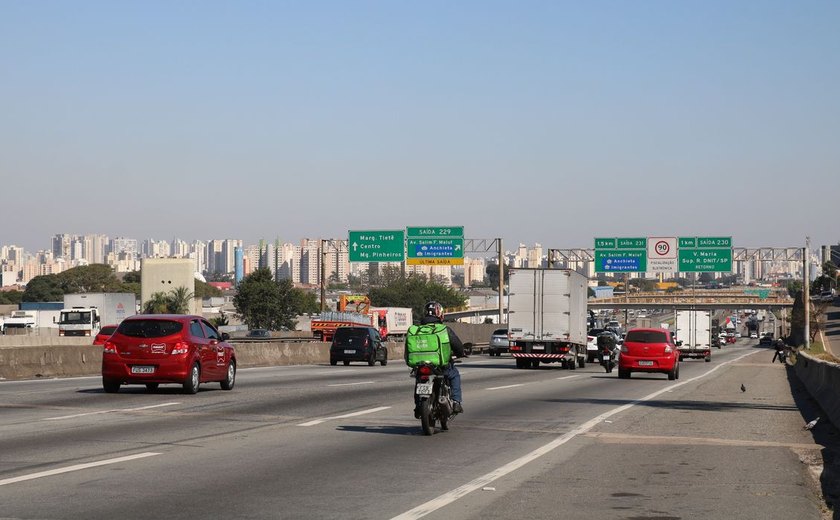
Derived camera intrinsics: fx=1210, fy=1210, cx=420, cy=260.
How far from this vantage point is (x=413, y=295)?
18675 centimetres

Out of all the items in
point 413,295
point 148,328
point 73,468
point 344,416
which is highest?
point 413,295

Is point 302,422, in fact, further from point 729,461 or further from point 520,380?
point 520,380

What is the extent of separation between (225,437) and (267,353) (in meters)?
32.1

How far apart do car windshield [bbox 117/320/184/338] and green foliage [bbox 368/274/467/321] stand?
157m

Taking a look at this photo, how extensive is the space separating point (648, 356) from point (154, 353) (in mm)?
19918

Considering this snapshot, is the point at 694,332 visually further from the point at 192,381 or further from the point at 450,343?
A: the point at 450,343

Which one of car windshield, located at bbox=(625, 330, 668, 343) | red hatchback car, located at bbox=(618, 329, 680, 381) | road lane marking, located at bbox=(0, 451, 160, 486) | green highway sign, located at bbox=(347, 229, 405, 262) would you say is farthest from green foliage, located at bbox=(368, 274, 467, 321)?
road lane marking, located at bbox=(0, 451, 160, 486)

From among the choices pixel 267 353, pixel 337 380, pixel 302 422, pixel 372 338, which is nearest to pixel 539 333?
pixel 372 338

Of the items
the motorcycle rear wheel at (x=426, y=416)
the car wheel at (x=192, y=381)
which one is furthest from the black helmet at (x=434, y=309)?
the car wheel at (x=192, y=381)

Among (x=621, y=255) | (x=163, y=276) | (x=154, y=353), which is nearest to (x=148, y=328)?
(x=154, y=353)

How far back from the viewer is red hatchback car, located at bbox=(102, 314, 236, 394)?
2353cm

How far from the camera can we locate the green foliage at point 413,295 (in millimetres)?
185750

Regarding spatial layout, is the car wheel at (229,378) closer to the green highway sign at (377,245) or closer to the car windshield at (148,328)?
the car windshield at (148,328)

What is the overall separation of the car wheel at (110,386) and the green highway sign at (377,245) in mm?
46246
